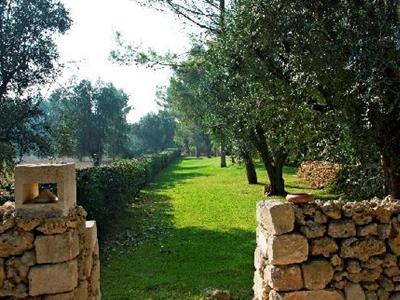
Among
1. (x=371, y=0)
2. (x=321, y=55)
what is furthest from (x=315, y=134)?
(x=371, y=0)

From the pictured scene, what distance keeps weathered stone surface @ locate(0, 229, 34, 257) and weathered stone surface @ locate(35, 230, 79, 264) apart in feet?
0.39

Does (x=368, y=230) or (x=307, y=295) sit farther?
(x=368, y=230)

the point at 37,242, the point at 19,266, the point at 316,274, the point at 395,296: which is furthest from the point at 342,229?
the point at 19,266

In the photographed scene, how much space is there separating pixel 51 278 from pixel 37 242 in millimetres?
446

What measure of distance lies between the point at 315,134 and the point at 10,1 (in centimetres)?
1092

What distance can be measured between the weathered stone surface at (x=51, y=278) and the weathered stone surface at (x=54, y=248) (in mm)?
80

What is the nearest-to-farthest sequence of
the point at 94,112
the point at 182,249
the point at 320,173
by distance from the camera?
the point at 182,249 < the point at 320,173 < the point at 94,112

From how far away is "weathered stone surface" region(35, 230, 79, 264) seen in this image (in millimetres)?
5289

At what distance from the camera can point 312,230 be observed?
5617mm

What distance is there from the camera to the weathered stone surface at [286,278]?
5.59 m

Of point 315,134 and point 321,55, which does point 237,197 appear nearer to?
point 315,134

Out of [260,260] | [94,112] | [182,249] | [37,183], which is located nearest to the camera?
[37,183]

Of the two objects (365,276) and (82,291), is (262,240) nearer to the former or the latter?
(365,276)

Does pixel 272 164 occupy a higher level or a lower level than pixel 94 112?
lower
